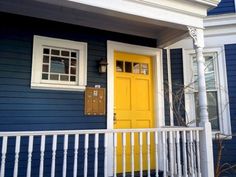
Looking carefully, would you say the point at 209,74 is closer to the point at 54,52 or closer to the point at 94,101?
the point at 94,101

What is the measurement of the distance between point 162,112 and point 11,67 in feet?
9.09

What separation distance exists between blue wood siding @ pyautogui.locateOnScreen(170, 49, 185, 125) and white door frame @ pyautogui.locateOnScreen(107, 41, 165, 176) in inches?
11.7

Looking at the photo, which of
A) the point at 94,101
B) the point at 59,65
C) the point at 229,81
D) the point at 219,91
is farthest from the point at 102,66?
the point at 229,81

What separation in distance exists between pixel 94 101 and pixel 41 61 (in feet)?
3.54

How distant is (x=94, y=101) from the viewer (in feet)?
13.7

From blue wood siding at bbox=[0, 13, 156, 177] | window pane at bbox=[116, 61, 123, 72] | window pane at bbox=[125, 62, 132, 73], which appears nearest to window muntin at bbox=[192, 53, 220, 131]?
window pane at bbox=[125, 62, 132, 73]

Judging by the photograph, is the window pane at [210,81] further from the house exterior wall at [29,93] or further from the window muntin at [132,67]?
the house exterior wall at [29,93]

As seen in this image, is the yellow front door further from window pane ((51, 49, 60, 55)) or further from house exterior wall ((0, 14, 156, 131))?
window pane ((51, 49, 60, 55))

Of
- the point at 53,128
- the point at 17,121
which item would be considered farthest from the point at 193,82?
the point at 17,121

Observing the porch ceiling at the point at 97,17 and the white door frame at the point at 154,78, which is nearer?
the porch ceiling at the point at 97,17

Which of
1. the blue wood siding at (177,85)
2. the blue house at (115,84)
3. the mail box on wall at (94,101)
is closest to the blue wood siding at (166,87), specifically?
the blue house at (115,84)

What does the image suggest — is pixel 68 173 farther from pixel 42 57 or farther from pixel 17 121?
pixel 42 57

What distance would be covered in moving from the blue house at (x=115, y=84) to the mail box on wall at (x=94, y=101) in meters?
0.02

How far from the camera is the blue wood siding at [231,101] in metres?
4.70
